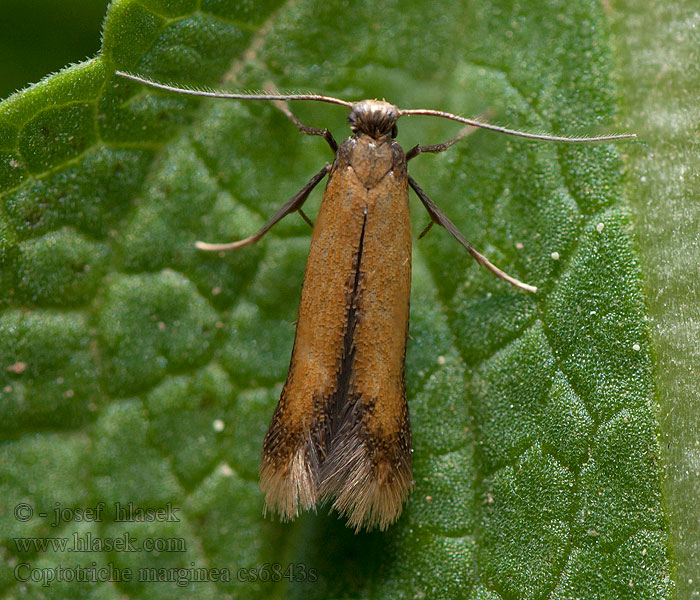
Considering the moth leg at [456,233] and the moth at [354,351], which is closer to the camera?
the moth at [354,351]

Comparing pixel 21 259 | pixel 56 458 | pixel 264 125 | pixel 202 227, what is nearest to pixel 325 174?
pixel 264 125

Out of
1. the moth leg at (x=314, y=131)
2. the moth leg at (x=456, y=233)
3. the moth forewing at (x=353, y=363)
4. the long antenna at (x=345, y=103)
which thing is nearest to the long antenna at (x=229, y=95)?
the long antenna at (x=345, y=103)

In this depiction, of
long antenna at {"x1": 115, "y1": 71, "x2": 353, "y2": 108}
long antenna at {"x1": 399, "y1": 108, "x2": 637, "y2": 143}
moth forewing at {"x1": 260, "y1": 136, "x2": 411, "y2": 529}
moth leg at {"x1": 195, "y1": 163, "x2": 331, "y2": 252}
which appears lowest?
moth forewing at {"x1": 260, "y1": 136, "x2": 411, "y2": 529}

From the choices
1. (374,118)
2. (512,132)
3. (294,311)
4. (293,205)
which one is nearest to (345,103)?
(374,118)

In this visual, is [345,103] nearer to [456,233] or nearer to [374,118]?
[374,118]

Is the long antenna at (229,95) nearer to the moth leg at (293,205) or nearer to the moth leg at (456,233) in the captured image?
the moth leg at (293,205)

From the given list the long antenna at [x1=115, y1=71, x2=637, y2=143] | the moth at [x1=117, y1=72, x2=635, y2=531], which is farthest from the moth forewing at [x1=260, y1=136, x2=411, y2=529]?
the long antenna at [x1=115, y1=71, x2=637, y2=143]

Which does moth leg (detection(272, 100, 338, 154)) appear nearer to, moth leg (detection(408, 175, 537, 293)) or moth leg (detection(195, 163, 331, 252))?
moth leg (detection(195, 163, 331, 252))

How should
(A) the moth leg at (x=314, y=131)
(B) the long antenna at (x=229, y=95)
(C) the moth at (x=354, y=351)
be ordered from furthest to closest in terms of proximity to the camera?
(A) the moth leg at (x=314, y=131) → (B) the long antenna at (x=229, y=95) → (C) the moth at (x=354, y=351)
